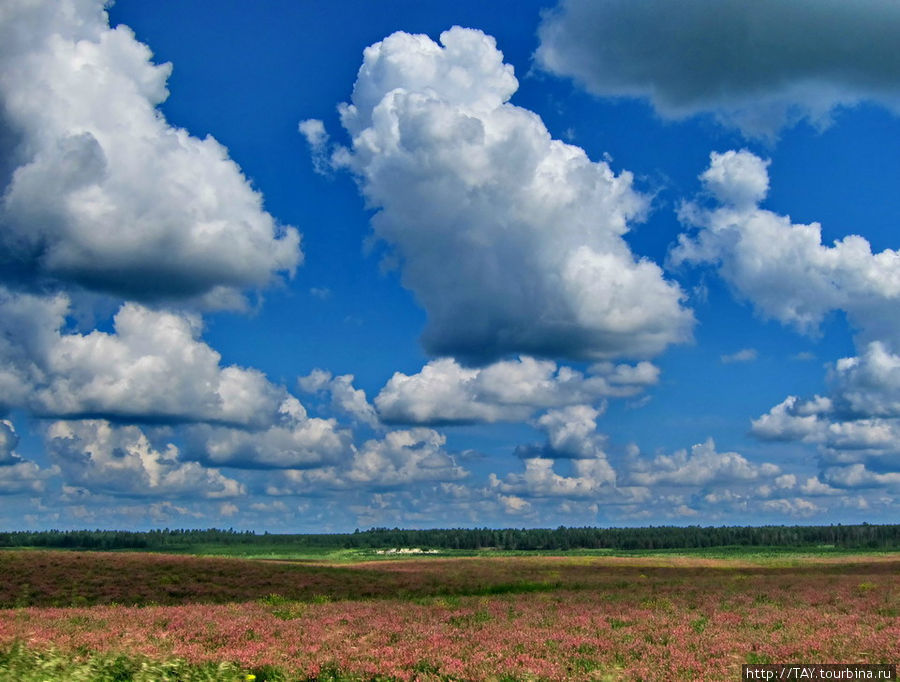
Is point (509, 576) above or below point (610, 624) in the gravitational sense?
below

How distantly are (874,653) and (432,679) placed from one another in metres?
10.4

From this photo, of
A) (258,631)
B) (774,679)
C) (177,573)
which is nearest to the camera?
(774,679)

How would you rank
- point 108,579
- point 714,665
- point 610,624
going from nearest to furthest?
point 714,665 → point 610,624 → point 108,579

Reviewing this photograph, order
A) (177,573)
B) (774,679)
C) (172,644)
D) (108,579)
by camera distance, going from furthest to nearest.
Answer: (177,573) < (108,579) < (172,644) < (774,679)

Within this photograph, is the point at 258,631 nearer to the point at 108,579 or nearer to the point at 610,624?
the point at 610,624

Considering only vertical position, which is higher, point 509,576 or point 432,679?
point 432,679

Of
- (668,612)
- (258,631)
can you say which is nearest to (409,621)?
(258,631)

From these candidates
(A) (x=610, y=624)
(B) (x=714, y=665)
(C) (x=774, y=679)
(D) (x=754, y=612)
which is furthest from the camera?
(D) (x=754, y=612)

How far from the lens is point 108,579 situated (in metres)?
44.9

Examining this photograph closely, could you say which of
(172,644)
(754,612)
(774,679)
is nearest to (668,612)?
(754,612)

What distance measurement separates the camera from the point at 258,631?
22359 millimetres

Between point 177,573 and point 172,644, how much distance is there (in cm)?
3150

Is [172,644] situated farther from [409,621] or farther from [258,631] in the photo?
[409,621]

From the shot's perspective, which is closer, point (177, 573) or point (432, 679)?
point (432, 679)
